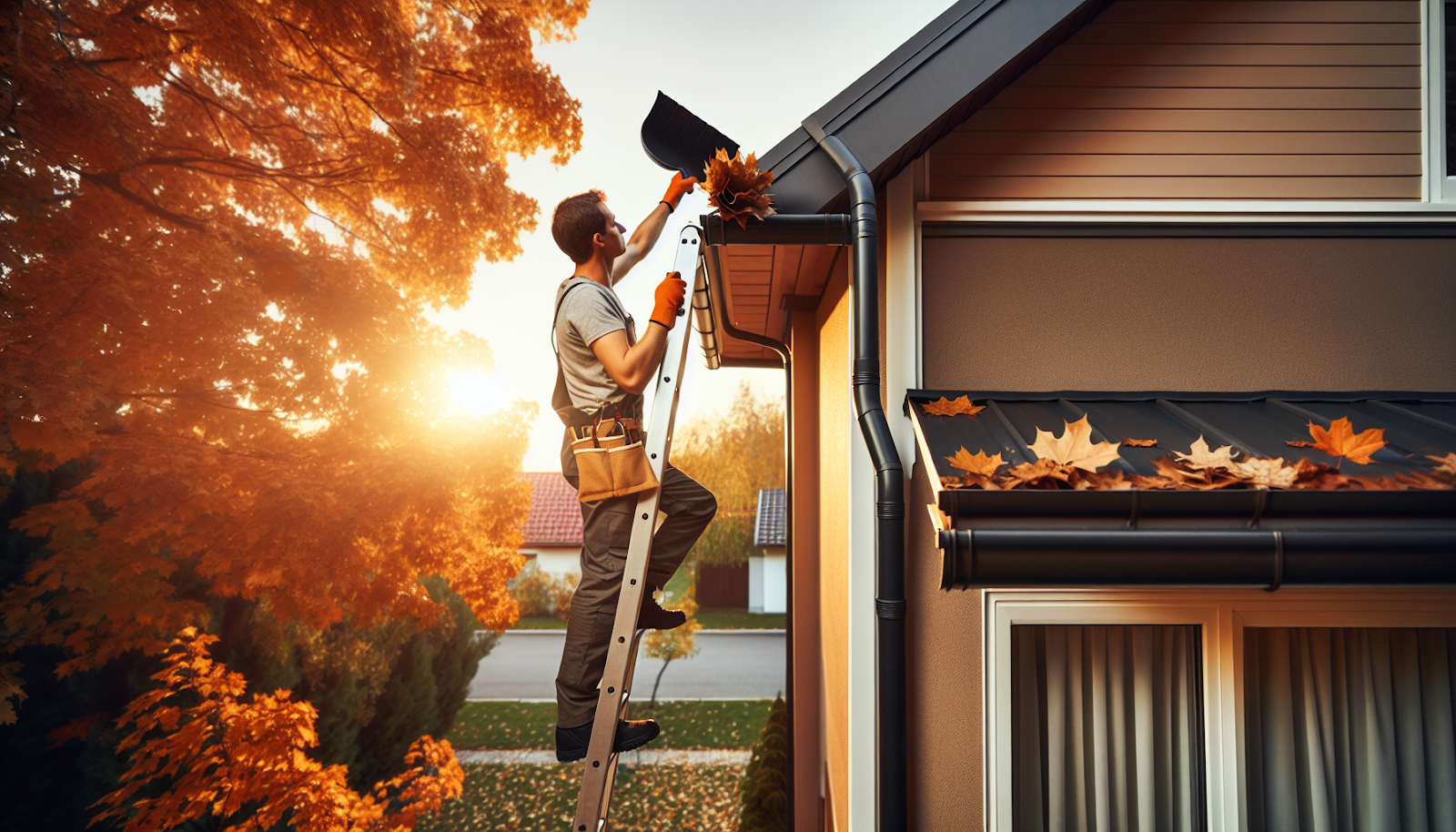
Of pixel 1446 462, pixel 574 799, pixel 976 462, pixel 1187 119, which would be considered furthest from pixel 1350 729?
pixel 574 799

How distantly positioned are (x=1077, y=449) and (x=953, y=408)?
0.42 m

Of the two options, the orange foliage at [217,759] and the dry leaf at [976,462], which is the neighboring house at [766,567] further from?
the dry leaf at [976,462]

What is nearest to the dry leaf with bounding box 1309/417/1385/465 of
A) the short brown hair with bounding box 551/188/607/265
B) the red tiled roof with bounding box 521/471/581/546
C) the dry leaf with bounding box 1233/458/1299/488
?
the dry leaf with bounding box 1233/458/1299/488

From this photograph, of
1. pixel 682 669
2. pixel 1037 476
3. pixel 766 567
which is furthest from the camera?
pixel 766 567

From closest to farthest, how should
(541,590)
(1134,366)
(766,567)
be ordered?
(1134,366) → (541,590) → (766,567)

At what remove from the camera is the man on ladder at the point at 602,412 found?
2037 mm

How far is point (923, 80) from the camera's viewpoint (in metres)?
2.12

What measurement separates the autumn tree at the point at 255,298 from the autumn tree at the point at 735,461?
1271 cm

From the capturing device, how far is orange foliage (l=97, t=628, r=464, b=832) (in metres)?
5.91

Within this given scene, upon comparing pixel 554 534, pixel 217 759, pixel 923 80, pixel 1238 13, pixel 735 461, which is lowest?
pixel 217 759

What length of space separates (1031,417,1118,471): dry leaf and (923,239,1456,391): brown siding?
45 cm

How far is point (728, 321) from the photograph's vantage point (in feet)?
14.2

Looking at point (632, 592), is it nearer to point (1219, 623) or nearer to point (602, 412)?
point (602, 412)

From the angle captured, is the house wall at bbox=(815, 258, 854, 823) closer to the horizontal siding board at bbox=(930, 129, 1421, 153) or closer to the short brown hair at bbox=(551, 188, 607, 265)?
the horizontal siding board at bbox=(930, 129, 1421, 153)
